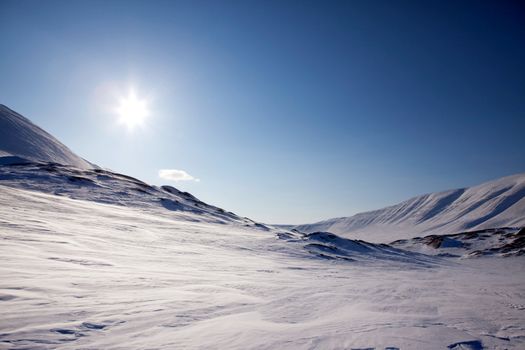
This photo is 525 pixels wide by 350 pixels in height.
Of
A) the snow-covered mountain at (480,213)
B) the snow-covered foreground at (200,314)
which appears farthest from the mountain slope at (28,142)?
the snow-covered mountain at (480,213)

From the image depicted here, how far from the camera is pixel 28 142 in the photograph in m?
109

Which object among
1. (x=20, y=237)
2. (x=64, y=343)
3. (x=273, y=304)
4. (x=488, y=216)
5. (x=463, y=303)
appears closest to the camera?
(x=64, y=343)

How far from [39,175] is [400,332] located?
69050 mm

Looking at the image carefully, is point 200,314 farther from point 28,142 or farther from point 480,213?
point 480,213

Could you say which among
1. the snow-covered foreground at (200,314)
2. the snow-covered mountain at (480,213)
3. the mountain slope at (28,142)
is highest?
the mountain slope at (28,142)

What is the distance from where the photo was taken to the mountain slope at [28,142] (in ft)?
330

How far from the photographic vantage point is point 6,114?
4742 inches

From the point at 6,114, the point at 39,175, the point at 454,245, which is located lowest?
the point at 454,245

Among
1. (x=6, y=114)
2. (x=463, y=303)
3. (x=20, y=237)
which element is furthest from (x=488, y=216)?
(x=6, y=114)

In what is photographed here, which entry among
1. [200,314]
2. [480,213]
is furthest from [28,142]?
[480,213]

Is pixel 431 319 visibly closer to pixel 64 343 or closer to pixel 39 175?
pixel 64 343

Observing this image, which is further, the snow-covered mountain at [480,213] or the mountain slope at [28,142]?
the snow-covered mountain at [480,213]

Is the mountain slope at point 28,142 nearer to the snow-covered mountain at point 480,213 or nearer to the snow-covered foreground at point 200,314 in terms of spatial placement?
the snow-covered foreground at point 200,314

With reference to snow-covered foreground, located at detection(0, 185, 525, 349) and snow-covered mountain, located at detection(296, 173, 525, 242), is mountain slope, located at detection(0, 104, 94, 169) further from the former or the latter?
snow-covered mountain, located at detection(296, 173, 525, 242)
